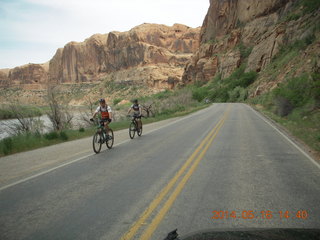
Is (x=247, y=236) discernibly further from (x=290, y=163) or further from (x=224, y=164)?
(x=290, y=163)

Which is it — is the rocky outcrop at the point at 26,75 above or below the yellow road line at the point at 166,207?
above

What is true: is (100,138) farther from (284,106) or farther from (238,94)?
(238,94)

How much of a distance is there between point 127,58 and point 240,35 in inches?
2635

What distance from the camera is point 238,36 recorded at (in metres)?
86.9

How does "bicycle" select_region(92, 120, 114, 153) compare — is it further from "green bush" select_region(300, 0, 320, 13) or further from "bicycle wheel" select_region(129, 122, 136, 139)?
"green bush" select_region(300, 0, 320, 13)

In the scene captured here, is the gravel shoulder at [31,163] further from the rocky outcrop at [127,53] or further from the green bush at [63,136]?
the rocky outcrop at [127,53]

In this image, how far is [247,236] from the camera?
212cm

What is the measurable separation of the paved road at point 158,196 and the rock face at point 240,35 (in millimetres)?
54877

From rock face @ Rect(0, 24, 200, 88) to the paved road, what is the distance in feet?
350

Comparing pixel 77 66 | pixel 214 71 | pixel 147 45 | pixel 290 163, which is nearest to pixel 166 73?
pixel 147 45

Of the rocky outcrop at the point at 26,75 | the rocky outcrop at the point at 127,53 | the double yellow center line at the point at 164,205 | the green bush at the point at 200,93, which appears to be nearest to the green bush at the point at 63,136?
the double yellow center line at the point at 164,205

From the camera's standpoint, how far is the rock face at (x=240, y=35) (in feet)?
201

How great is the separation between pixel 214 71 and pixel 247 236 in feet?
306

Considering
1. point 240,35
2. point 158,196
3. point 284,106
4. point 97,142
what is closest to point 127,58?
point 240,35
